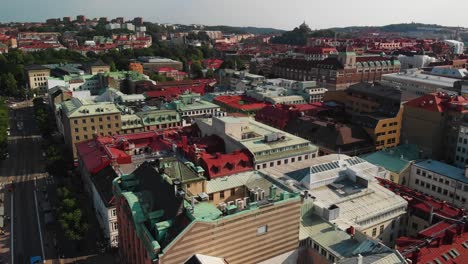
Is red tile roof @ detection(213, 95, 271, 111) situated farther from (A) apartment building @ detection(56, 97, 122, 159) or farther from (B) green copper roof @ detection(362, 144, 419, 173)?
(B) green copper roof @ detection(362, 144, 419, 173)

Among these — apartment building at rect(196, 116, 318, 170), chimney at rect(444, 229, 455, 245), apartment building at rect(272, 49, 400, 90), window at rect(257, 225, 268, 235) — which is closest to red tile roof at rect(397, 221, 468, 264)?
chimney at rect(444, 229, 455, 245)

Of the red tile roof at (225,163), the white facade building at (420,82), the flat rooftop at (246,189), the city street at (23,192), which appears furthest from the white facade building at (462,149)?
the city street at (23,192)

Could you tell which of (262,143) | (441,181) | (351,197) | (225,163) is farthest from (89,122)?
(441,181)

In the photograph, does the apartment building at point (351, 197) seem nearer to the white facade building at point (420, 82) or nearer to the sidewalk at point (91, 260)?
the sidewalk at point (91, 260)

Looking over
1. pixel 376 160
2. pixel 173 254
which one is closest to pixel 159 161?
pixel 173 254

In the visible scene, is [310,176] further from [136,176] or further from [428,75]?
[428,75]

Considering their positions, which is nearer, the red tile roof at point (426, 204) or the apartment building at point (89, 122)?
the red tile roof at point (426, 204)

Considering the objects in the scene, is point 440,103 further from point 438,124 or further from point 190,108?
point 190,108

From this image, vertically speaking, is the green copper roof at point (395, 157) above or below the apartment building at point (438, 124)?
below
